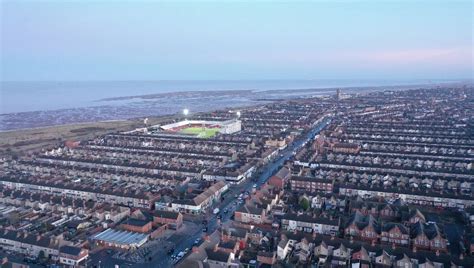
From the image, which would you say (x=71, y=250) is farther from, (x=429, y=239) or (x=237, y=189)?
(x=429, y=239)

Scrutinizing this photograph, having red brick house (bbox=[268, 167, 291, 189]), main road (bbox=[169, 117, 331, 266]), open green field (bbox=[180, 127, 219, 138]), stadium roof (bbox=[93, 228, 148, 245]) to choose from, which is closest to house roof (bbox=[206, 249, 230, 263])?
main road (bbox=[169, 117, 331, 266])

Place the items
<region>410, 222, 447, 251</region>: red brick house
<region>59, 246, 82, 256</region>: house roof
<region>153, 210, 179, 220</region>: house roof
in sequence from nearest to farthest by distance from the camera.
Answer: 1. <region>59, 246, 82, 256</region>: house roof
2. <region>410, 222, 447, 251</region>: red brick house
3. <region>153, 210, 179, 220</region>: house roof

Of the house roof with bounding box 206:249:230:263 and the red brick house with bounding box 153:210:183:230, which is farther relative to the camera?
the red brick house with bounding box 153:210:183:230

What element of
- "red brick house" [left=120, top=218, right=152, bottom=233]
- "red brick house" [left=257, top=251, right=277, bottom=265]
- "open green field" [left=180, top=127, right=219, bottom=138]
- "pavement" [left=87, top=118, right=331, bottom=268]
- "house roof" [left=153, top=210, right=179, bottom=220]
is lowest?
"pavement" [left=87, top=118, right=331, bottom=268]

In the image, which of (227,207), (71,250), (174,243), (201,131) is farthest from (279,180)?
(201,131)

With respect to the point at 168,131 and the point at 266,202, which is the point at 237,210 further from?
the point at 168,131

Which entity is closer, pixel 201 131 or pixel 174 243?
pixel 174 243

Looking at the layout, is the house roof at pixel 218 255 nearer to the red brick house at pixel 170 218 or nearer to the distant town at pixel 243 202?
the distant town at pixel 243 202

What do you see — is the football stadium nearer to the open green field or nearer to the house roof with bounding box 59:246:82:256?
the open green field
